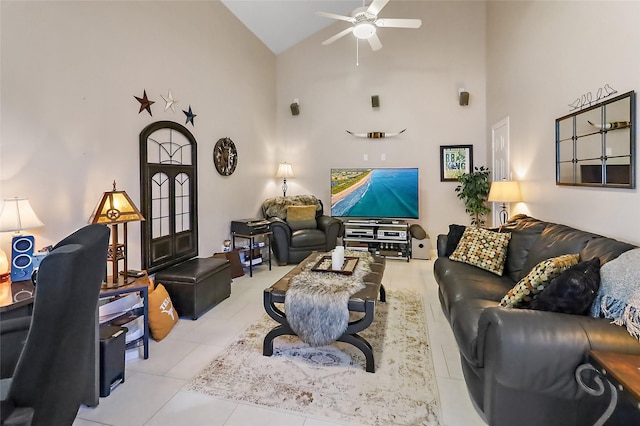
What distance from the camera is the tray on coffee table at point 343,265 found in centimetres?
267

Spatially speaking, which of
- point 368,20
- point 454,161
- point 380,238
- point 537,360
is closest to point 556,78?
point 368,20

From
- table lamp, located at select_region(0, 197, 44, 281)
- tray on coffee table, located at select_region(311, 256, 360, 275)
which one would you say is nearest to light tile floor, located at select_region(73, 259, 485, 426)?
tray on coffee table, located at select_region(311, 256, 360, 275)

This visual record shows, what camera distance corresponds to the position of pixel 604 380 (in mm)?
1240

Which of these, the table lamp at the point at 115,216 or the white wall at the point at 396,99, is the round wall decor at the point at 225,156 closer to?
the white wall at the point at 396,99

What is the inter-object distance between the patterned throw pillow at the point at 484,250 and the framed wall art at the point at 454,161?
257 centimetres

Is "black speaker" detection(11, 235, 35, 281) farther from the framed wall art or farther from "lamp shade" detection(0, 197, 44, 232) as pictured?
the framed wall art

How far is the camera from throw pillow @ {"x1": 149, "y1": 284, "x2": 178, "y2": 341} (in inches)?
100.0

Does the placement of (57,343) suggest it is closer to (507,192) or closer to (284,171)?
(507,192)

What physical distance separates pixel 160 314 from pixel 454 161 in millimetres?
4993

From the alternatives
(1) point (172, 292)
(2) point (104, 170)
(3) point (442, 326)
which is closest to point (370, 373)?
(3) point (442, 326)

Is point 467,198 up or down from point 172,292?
up

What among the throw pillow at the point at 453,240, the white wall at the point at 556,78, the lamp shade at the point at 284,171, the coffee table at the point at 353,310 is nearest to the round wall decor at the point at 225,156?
the lamp shade at the point at 284,171

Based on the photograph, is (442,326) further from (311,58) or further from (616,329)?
(311,58)

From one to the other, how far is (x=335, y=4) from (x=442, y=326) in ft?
16.4
